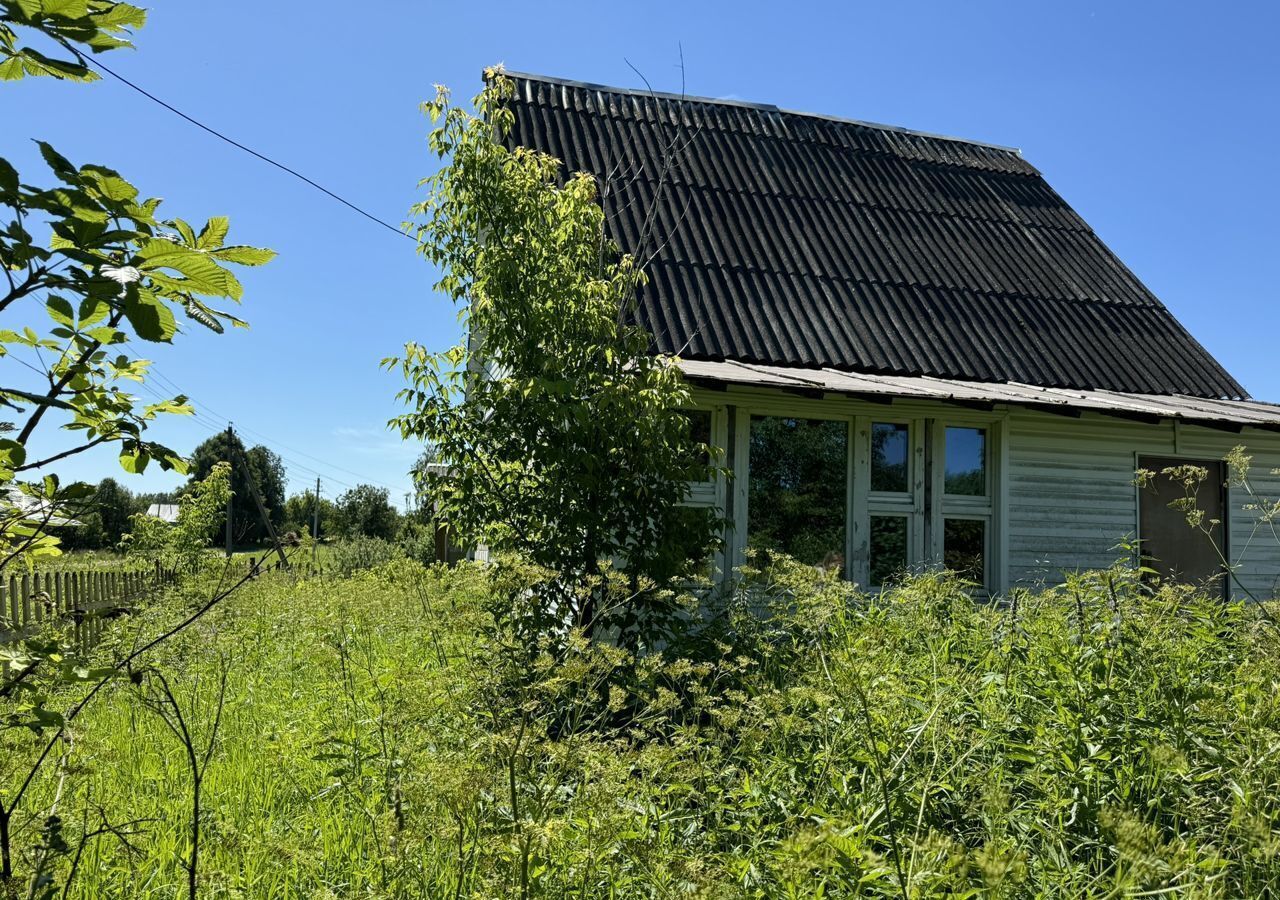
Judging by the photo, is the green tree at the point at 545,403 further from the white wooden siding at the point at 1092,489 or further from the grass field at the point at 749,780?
the white wooden siding at the point at 1092,489

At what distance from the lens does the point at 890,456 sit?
357 inches

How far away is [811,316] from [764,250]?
1385mm

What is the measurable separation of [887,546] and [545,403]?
15.6ft

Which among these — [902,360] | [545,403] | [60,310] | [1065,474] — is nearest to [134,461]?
[60,310]

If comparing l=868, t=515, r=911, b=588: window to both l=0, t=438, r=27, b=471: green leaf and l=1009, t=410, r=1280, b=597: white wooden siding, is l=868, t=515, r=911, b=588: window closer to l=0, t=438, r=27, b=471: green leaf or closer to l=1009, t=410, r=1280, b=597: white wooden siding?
l=1009, t=410, r=1280, b=597: white wooden siding

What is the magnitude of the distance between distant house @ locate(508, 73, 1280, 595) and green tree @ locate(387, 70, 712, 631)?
178 cm

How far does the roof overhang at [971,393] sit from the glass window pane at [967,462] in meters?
0.51

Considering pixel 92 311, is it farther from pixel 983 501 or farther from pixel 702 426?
pixel 983 501

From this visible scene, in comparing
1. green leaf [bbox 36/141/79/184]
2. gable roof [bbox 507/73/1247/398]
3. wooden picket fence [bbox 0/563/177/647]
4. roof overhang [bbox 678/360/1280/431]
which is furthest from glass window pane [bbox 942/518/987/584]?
green leaf [bbox 36/141/79/184]

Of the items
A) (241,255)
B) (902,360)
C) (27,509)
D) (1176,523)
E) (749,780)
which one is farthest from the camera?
(1176,523)

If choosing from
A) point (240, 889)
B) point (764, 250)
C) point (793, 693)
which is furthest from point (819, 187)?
point (240, 889)

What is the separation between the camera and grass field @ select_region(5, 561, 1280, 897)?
2.35 m

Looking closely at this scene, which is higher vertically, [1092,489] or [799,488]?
[1092,489]

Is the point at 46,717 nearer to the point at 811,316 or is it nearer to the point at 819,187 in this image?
the point at 811,316
